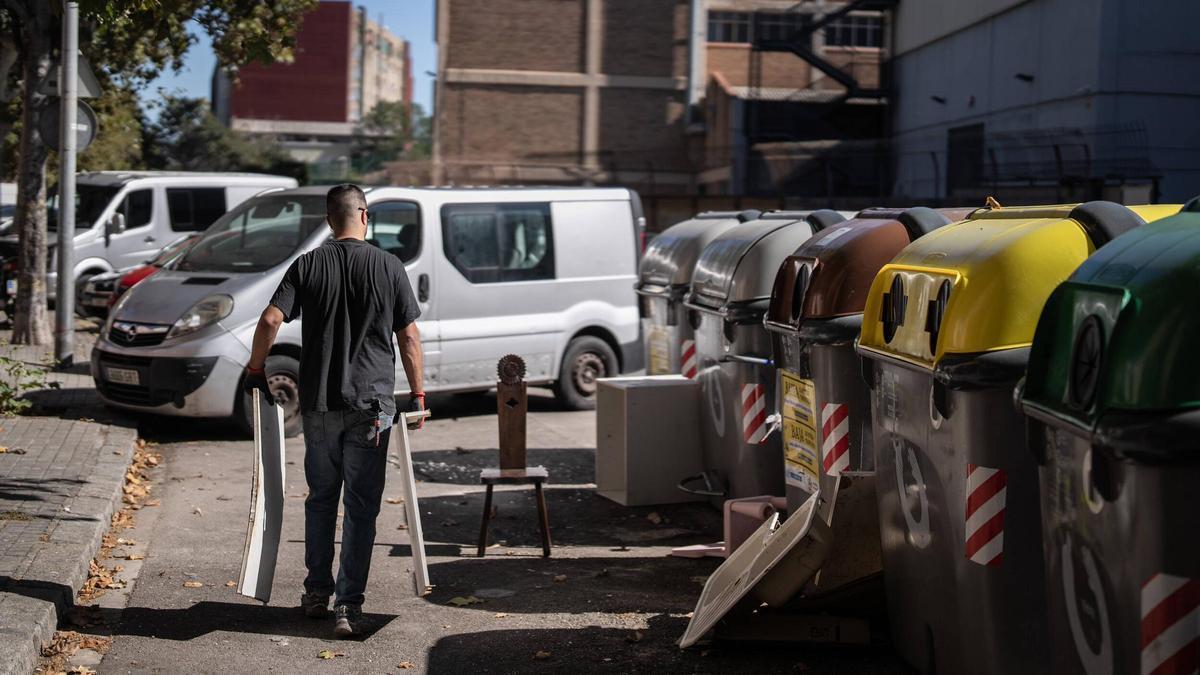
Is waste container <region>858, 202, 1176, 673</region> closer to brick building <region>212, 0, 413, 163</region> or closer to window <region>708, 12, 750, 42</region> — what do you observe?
window <region>708, 12, 750, 42</region>

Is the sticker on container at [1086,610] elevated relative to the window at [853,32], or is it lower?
lower

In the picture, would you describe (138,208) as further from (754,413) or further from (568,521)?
(754,413)

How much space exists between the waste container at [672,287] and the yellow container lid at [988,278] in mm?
4520

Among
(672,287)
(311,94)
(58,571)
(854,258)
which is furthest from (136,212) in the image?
(311,94)

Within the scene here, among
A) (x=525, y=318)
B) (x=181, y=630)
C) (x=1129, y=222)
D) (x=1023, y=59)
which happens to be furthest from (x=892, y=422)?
(x=1023, y=59)

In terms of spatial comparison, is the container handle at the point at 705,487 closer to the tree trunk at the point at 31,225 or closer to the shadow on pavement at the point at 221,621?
the shadow on pavement at the point at 221,621

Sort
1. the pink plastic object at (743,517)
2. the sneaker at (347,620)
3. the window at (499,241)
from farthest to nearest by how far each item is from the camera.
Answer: the window at (499,241) → the pink plastic object at (743,517) → the sneaker at (347,620)

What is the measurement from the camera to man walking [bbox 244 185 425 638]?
612cm

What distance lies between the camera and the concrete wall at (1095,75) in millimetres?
33562

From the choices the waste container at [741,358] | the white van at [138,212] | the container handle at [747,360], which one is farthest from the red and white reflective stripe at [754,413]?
the white van at [138,212]

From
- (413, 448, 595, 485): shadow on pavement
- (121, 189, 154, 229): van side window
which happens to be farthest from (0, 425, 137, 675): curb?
(121, 189, 154, 229): van side window

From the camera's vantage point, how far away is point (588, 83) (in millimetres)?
61031

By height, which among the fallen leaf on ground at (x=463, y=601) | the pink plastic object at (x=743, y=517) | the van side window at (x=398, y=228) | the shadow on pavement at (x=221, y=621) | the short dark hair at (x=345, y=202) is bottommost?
the fallen leaf on ground at (x=463, y=601)

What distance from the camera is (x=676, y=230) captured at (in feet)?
37.0
